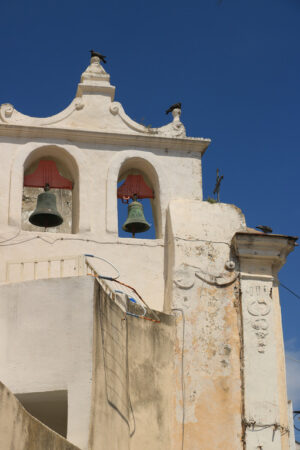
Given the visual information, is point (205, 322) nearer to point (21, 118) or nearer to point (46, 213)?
point (46, 213)

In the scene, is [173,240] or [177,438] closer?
[177,438]

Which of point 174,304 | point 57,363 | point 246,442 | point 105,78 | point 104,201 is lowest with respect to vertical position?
point 246,442

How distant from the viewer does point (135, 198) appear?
21.8 metres

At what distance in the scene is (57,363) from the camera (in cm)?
1688

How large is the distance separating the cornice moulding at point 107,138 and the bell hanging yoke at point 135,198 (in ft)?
2.52

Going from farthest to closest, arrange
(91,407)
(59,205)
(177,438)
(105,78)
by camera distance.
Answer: (59,205) → (105,78) → (177,438) → (91,407)

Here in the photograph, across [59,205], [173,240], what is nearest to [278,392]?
[173,240]

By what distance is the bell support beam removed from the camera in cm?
1894

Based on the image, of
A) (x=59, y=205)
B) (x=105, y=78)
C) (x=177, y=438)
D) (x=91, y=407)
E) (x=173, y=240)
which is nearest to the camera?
(x=91, y=407)

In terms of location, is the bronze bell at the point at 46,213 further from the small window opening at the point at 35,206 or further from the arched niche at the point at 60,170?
the small window opening at the point at 35,206

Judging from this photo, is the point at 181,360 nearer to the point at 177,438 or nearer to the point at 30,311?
the point at 177,438

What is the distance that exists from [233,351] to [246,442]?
5.40ft

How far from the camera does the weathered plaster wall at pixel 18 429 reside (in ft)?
42.8

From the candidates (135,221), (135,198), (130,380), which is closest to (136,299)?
(135,221)
